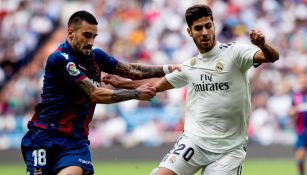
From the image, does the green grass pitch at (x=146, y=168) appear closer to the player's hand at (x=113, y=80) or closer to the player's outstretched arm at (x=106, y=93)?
the player's hand at (x=113, y=80)

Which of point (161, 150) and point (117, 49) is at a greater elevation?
point (117, 49)

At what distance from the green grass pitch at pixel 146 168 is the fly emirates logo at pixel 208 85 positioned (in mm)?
8391

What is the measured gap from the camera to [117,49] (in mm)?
24109

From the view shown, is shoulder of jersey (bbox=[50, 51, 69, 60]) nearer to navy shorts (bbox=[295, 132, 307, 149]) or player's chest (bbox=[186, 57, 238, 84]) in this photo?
player's chest (bbox=[186, 57, 238, 84])

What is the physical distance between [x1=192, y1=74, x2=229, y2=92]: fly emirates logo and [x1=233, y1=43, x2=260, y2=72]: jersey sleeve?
270 mm

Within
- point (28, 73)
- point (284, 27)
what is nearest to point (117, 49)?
point (28, 73)

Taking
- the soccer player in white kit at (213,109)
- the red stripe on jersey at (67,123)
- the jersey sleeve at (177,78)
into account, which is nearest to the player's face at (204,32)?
the soccer player in white kit at (213,109)

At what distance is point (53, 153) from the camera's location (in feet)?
29.7

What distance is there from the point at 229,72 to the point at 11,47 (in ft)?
54.0

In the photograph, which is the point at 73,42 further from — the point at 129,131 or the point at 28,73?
A: the point at 28,73

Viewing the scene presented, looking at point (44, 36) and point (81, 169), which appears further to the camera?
point (44, 36)

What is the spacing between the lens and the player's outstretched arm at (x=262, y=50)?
8091mm

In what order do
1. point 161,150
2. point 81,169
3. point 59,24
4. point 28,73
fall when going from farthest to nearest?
point 59,24 → point 28,73 → point 161,150 → point 81,169

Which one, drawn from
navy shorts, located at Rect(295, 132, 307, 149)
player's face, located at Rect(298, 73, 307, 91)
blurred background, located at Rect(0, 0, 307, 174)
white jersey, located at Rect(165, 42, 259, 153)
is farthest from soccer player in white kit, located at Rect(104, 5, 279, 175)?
blurred background, located at Rect(0, 0, 307, 174)
